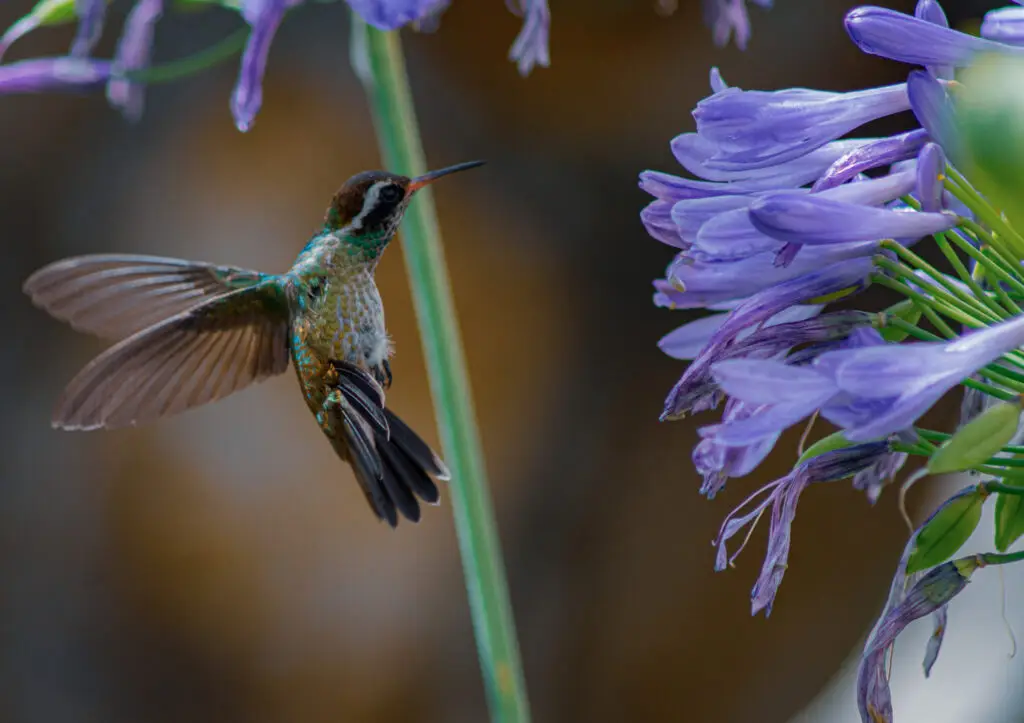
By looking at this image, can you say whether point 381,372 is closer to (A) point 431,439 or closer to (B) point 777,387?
(B) point 777,387

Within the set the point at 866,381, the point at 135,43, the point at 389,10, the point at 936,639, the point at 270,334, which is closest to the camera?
the point at 866,381

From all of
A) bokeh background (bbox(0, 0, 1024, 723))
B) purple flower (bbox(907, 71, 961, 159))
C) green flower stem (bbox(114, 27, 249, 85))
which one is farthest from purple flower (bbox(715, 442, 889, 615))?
bokeh background (bbox(0, 0, 1024, 723))

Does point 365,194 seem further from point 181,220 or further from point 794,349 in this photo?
point 181,220

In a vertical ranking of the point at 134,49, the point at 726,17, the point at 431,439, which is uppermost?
the point at 134,49

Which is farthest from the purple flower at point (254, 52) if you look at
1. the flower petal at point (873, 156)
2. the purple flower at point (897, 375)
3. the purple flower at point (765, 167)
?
the purple flower at point (897, 375)

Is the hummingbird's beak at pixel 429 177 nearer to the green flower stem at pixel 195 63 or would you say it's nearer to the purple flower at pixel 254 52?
the purple flower at pixel 254 52

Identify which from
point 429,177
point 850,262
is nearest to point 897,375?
point 850,262
